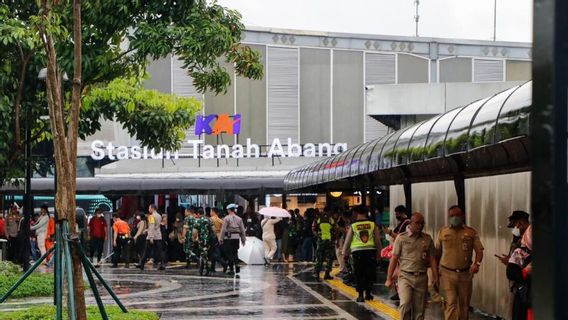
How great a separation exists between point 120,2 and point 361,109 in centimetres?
3233

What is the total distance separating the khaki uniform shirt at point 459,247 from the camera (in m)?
11.8

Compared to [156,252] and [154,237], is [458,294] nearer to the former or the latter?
[154,237]

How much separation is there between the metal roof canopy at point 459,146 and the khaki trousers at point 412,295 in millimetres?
1505

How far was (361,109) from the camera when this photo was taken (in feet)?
150

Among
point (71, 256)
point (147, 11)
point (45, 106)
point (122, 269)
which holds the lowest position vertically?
point (122, 269)

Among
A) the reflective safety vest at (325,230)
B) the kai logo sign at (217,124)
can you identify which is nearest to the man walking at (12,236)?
the reflective safety vest at (325,230)

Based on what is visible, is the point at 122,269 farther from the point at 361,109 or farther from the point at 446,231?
the point at 361,109

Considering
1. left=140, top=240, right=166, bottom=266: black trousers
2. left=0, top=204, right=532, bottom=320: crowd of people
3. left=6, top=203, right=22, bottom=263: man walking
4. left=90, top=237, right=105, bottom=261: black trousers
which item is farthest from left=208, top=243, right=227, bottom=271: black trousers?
left=6, top=203, right=22, bottom=263: man walking

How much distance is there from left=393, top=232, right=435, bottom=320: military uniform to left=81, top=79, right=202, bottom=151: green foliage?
8.52 m

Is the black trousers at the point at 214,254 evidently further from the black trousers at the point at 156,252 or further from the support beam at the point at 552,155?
the support beam at the point at 552,155

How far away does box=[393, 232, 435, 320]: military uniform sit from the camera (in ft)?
38.7

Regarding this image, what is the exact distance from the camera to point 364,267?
675 inches

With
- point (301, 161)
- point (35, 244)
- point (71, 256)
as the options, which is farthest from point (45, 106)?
point (301, 161)

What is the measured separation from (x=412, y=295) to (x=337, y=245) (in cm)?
1161
